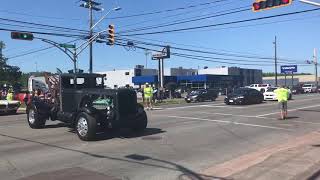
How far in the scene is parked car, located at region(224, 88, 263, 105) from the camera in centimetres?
3728

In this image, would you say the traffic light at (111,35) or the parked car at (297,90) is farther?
the parked car at (297,90)

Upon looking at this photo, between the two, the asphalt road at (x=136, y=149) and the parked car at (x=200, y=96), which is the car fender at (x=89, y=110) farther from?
the parked car at (x=200, y=96)

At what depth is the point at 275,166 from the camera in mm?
10445

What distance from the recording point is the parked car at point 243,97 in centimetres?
3728

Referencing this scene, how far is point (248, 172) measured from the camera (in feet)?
32.7

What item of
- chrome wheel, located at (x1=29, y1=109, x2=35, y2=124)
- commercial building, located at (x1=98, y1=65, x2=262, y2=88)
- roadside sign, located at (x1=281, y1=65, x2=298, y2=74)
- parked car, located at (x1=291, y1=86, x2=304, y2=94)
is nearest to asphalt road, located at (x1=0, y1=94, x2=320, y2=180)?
chrome wheel, located at (x1=29, y1=109, x2=35, y2=124)

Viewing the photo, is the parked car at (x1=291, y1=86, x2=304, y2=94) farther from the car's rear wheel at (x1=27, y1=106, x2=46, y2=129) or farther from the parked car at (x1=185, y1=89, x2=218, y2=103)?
the car's rear wheel at (x1=27, y1=106, x2=46, y2=129)

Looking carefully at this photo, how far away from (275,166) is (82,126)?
278 inches

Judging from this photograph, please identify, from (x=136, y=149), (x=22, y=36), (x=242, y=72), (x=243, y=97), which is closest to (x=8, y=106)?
(x=22, y=36)

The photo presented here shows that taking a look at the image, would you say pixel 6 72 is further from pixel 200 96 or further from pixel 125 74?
pixel 200 96

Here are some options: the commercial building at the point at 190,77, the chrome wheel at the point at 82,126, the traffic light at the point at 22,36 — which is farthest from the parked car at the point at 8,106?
the commercial building at the point at 190,77

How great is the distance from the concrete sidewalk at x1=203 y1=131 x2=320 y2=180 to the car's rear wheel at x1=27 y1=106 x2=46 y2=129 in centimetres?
903

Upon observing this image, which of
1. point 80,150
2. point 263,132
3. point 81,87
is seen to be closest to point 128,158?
point 80,150

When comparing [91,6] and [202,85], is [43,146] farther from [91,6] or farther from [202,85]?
[202,85]
